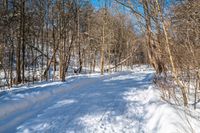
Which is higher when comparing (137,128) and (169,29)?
(169,29)

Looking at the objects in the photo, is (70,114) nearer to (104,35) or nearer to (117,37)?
(104,35)

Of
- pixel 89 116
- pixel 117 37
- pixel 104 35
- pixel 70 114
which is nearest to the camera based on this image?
pixel 89 116

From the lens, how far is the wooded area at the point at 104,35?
7.60 meters

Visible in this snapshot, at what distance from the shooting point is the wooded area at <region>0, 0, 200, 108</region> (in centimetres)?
760

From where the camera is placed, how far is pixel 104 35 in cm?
3111

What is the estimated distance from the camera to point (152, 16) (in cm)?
776

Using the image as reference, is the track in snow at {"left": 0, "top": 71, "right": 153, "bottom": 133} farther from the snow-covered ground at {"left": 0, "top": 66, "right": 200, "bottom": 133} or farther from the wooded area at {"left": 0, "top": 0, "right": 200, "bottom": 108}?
the wooded area at {"left": 0, "top": 0, "right": 200, "bottom": 108}

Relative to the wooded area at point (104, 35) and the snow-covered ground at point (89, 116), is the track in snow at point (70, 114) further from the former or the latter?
the wooded area at point (104, 35)

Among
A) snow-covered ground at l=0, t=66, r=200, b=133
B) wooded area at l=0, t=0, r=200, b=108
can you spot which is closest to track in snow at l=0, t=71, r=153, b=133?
snow-covered ground at l=0, t=66, r=200, b=133

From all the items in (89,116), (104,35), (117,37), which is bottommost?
(89,116)

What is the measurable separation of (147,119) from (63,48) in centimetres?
1449

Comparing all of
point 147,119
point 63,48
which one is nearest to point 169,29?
point 147,119

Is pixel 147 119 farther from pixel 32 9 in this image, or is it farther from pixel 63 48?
pixel 32 9

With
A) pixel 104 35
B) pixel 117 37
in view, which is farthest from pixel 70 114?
pixel 117 37
